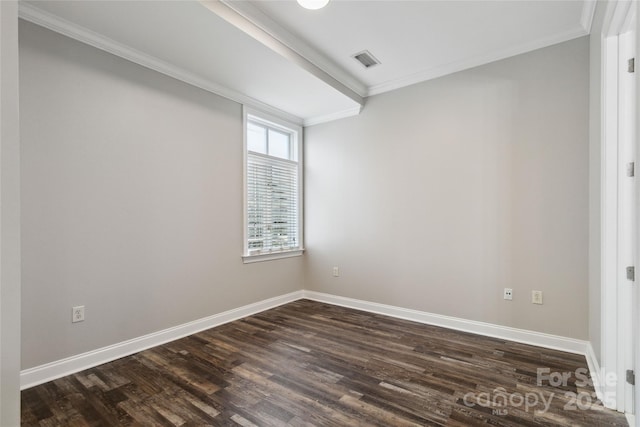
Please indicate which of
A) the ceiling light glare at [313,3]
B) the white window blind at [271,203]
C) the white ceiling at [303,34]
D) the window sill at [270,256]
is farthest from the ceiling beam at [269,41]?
the window sill at [270,256]

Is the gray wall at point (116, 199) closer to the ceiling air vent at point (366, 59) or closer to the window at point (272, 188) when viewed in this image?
the window at point (272, 188)

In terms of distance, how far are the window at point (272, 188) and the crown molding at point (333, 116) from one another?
21 cm

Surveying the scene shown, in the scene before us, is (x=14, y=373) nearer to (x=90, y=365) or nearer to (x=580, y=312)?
(x=90, y=365)

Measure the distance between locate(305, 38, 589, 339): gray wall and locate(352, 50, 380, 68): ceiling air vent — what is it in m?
0.56

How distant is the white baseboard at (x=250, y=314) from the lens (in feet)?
7.22

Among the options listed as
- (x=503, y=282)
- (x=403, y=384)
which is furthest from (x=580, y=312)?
(x=403, y=384)

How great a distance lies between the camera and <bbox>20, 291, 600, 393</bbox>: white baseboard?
7.22 feet

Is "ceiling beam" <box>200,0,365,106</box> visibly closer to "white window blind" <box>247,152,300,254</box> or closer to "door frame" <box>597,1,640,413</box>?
"white window blind" <box>247,152,300,254</box>

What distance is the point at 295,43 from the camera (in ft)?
9.13

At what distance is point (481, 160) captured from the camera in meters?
3.06

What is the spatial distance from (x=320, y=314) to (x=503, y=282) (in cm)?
197

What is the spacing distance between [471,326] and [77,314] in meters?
3.47

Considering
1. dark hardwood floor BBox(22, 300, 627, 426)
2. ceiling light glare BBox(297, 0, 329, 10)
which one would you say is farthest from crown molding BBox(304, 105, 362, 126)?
dark hardwood floor BBox(22, 300, 627, 426)

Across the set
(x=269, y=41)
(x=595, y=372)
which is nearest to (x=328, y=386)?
(x=595, y=372)
